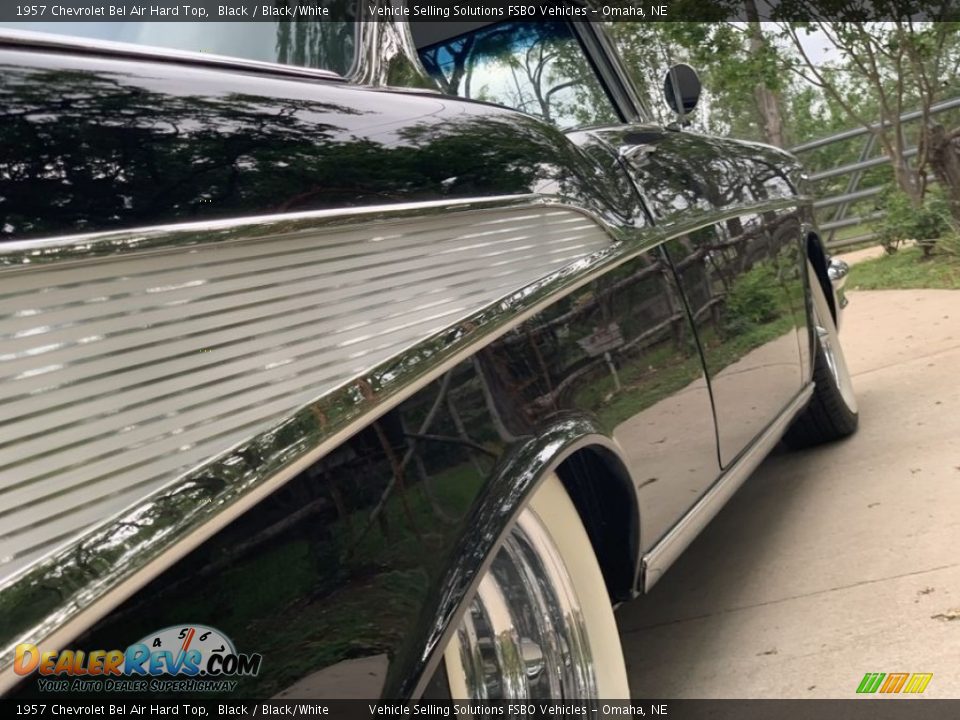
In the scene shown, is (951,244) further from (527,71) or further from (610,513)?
(610,513)

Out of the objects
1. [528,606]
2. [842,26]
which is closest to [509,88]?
[528,606]

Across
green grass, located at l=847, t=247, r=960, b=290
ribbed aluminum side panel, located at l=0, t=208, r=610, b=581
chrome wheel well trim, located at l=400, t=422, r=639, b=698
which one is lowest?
green grass, located at l=847, t=247, r=960, b=290

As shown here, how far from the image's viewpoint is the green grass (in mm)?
Answer: 8375

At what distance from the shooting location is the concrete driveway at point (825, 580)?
98.3 inches

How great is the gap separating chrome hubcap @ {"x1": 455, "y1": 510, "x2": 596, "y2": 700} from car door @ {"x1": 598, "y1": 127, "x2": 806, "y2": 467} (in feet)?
2.95

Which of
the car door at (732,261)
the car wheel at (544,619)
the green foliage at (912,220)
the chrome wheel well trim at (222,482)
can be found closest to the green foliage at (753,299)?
the car door at (732,261)

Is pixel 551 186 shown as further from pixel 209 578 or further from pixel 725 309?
pixel 209 578

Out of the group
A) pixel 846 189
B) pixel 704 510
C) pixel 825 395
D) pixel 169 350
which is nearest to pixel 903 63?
pixel 846 189

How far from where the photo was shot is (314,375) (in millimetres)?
1265

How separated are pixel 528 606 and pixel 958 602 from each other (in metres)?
1.35

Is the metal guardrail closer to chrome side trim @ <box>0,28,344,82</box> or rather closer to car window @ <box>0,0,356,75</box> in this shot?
car window @ <box>0,0,356,75</box>

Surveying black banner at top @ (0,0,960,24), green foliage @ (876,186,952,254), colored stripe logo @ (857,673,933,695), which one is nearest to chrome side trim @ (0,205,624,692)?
black banner at top @ (0,0,960,24)

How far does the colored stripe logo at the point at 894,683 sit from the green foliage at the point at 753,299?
0.99 metres

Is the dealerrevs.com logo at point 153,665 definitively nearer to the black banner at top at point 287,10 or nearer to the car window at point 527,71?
the black banner at top at point 287,10
